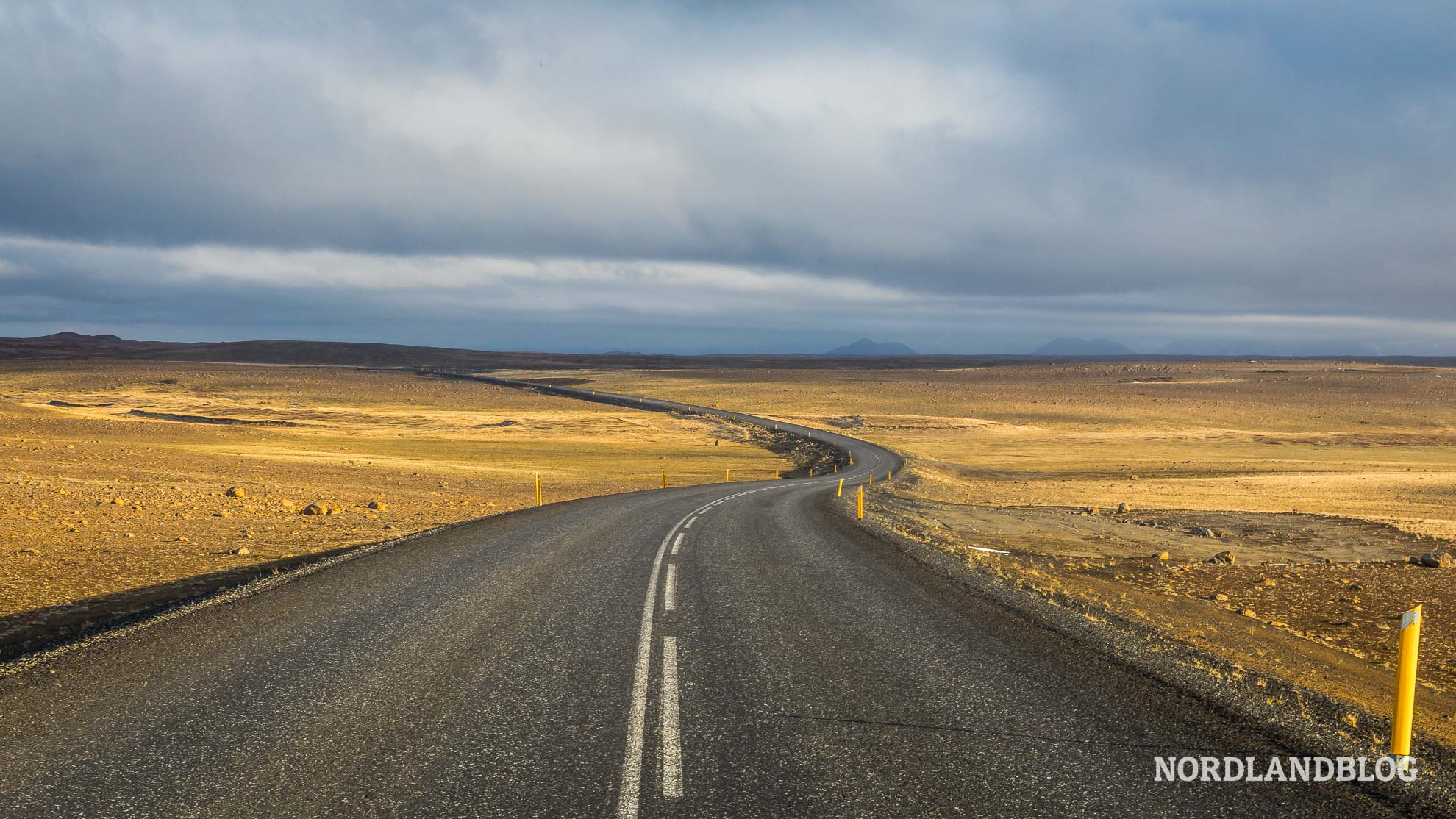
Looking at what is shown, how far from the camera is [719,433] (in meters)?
74.1

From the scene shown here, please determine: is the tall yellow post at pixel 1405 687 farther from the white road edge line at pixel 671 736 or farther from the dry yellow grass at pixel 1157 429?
the dry yellow grass at pixel 1157 429

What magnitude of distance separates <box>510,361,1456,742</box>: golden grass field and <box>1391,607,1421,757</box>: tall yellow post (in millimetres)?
2828

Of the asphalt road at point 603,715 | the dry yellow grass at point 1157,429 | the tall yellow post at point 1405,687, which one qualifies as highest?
the tall yellow post at point 1405,687

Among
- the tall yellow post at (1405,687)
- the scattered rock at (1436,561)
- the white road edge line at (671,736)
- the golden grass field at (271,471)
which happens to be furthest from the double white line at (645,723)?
the scattered rock at (1436,561)

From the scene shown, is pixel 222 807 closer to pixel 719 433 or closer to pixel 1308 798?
pixel 1308 798

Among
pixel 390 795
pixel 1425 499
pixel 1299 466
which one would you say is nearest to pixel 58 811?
pixel 390 795

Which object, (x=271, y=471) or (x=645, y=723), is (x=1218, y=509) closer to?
(x=645, y=723)

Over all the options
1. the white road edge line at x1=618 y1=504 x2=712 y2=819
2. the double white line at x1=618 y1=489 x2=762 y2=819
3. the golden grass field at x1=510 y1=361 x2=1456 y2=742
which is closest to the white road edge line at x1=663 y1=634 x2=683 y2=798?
the double white line at x1=618 y1=489 x2=762 y2=819

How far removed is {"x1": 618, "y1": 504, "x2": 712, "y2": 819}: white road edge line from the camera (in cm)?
531

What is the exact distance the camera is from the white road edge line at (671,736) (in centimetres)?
554

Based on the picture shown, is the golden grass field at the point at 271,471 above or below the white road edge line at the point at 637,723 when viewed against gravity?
below

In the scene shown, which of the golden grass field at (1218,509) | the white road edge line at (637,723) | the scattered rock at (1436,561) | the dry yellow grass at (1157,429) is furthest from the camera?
the dry yellow grass at (1157,429)

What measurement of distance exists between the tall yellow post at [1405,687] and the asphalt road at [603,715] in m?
0.85

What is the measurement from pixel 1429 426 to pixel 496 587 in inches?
3913
